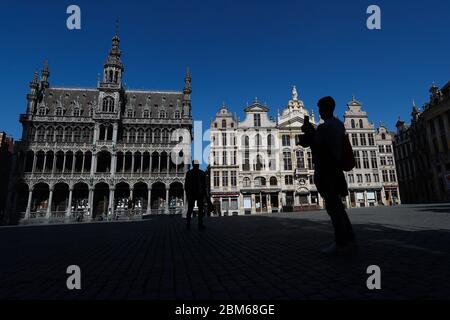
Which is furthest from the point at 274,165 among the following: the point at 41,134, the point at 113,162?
the point at 41,134

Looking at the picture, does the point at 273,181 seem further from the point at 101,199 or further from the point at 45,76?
the point at 45,76

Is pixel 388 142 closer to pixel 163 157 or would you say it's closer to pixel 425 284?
pixel 163 157

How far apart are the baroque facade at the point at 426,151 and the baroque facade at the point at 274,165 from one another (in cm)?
543

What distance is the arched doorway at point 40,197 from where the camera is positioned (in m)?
35.3

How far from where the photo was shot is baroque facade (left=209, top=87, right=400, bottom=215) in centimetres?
3884

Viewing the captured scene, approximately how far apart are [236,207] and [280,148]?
1200 centimetres

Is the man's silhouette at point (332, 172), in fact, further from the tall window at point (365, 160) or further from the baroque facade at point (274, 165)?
the tall window at point (365, 160)

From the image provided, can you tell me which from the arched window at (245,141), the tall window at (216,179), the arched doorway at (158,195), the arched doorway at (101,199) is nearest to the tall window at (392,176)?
the arched window at (245,141)

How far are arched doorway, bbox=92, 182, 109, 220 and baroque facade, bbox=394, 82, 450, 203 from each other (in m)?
45.8

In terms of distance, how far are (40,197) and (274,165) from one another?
3525 centimetres

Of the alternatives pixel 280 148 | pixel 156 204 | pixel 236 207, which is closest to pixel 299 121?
pixel 280 148

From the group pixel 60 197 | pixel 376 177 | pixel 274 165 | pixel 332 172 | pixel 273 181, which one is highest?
pixel 274 165

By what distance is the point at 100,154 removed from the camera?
125ft

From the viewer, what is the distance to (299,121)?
4172cm
